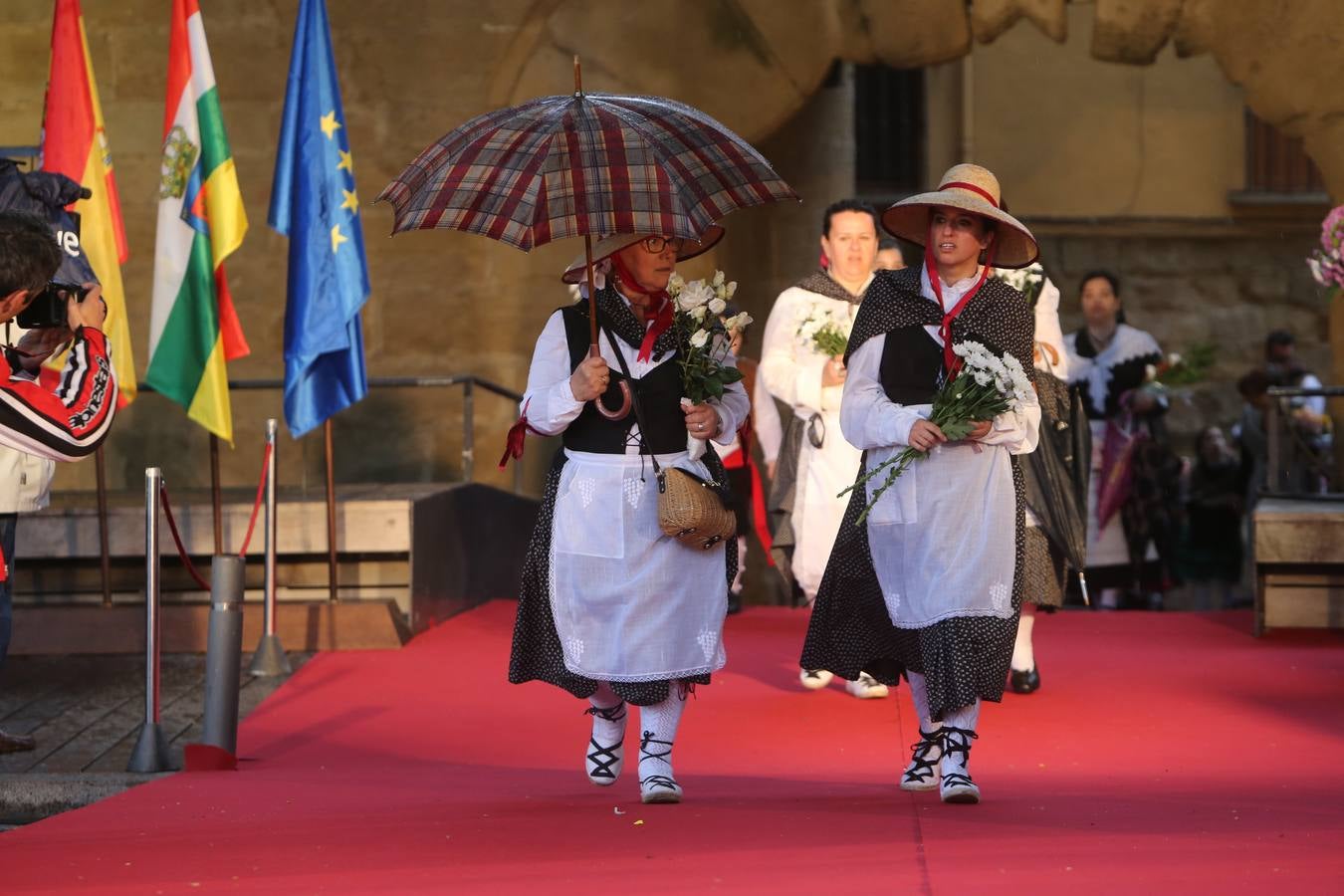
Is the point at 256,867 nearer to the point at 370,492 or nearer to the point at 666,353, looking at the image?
the point at 666,353

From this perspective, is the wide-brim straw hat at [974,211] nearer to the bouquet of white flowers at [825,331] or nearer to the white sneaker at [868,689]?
the bouquet of white flowers at [825,331]

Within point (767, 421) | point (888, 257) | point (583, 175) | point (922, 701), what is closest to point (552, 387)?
point (583, 175)

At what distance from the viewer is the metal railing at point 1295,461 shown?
9.62 m

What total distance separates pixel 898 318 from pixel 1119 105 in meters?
13.7

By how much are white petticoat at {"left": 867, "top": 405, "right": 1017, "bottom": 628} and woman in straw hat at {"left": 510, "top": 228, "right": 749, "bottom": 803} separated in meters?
0.46

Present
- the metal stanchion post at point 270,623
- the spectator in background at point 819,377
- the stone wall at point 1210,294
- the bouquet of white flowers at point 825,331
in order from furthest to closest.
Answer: the stone wall at point 1210,294 → the metal stanchion post at point 270,623 → the spectator in background at point 819,377 → the bouquet of white flowers at point 825,331

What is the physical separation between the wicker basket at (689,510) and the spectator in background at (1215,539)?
8436 millimetres

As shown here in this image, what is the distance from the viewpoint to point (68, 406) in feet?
16.7

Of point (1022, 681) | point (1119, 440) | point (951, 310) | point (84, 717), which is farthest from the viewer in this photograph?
point (1119, 440)

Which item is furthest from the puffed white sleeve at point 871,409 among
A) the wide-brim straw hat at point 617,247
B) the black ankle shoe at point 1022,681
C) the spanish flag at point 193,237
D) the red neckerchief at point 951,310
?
the spanish flag at point 193,237

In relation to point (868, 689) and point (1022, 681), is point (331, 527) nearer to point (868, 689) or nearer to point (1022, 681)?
point (868, 689)

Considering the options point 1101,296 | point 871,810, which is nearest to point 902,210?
point 871,810

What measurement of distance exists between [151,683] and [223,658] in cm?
28

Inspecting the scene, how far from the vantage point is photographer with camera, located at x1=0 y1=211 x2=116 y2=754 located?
4.96m
